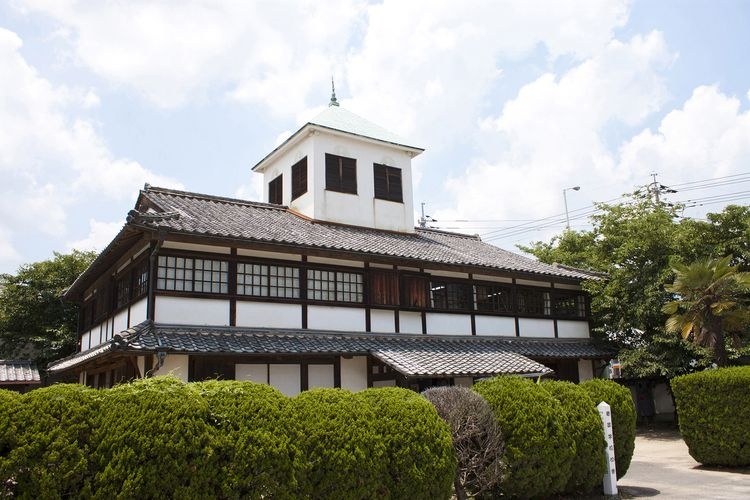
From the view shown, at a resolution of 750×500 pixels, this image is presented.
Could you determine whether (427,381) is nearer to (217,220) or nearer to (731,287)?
(217,220)

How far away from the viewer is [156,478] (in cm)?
723

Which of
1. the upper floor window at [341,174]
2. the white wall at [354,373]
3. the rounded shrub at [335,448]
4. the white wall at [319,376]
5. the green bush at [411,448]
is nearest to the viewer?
the rounded shrub at [335,448]

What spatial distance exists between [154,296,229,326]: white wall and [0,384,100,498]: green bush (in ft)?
26.7

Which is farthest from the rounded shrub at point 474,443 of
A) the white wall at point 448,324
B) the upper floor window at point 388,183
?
the upper floor window at point 388,183

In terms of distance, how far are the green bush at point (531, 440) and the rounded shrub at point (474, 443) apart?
0.75 feet

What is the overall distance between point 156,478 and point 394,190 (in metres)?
17.9

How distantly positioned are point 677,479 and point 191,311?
1204 cm

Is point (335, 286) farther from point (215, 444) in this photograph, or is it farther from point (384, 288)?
point (215, 444)

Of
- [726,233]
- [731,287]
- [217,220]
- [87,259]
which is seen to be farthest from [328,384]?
[87,259]

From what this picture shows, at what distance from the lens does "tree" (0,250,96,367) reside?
28016mm

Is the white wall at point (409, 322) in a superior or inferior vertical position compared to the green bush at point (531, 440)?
superior

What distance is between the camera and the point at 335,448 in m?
8.50

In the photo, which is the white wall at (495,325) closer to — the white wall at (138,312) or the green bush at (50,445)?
the white wall at (138,312)

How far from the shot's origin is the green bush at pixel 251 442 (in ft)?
25.3
